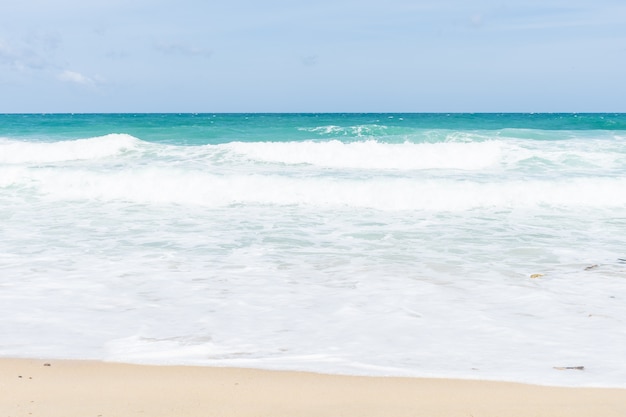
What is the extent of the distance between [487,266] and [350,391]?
389cm

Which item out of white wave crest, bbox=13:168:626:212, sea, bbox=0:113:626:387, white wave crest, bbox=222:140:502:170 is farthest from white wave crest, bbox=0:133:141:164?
white wave crest, bbox=13:168:626:212

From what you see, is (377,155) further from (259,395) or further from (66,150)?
(259,395)

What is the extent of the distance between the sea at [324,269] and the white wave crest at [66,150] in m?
4.00

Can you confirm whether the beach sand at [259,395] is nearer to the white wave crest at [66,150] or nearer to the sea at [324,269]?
the sea at [324,269]

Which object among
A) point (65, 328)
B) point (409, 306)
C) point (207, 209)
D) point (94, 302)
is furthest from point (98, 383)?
point (207, 209)

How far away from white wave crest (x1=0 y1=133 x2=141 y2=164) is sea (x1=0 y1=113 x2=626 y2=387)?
3997 mm

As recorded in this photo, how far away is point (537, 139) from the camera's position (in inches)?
907

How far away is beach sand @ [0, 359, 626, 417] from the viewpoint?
11.3 feet

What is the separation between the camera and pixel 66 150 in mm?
20875

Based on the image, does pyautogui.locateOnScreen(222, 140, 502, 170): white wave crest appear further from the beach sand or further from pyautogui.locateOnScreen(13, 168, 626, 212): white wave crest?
the beach sand

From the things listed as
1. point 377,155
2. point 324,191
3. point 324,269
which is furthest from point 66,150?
point 324,269

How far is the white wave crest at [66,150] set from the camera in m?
20.2

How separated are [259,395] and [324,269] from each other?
3.48 m

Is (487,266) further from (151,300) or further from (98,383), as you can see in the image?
(98,383)
